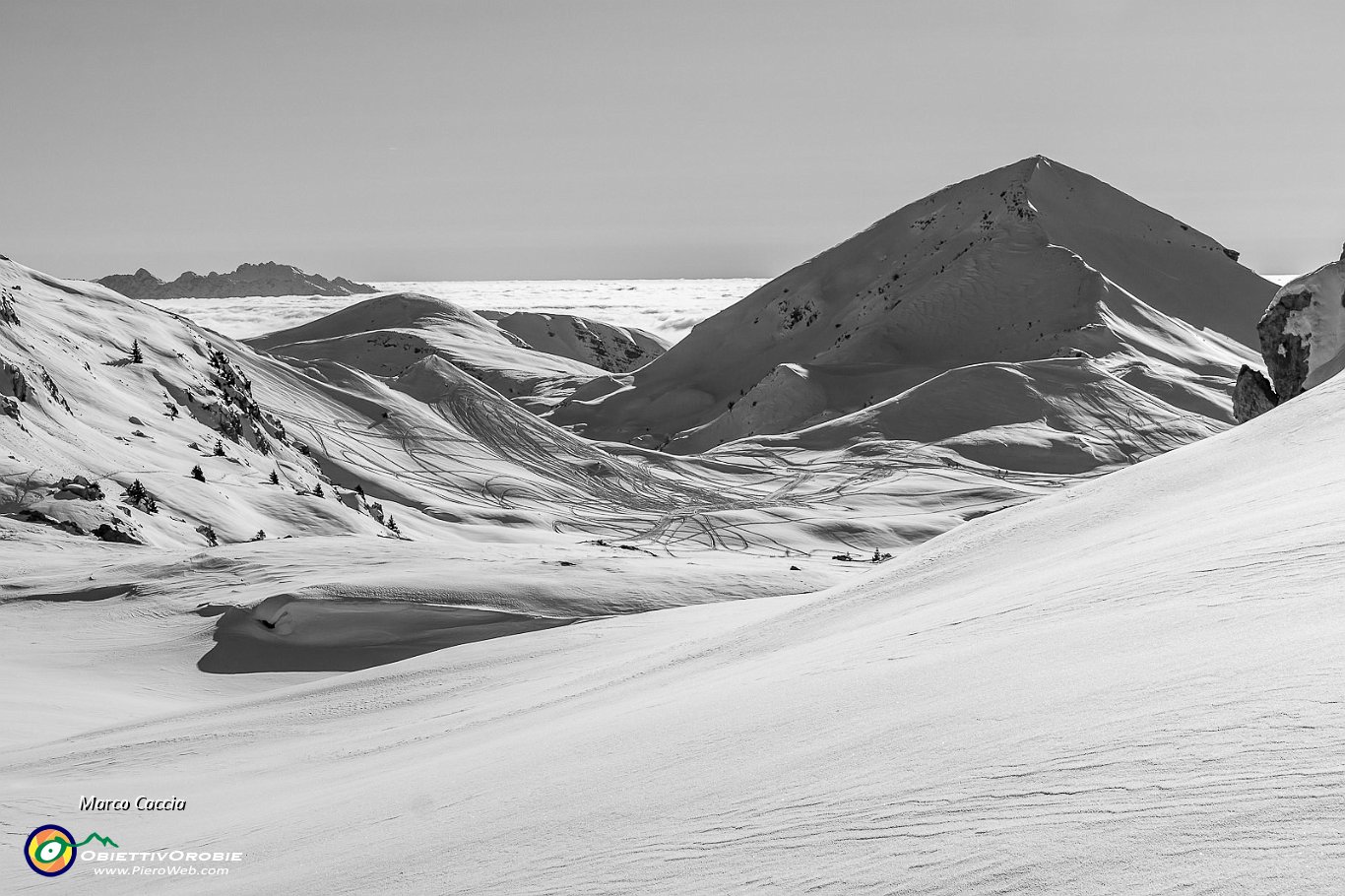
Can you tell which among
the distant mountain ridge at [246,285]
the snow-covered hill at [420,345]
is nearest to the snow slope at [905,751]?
the snow-covered hill at [420,345]

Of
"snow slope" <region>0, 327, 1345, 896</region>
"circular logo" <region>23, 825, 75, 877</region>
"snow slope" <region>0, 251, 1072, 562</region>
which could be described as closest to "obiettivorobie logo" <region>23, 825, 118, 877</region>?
"circular logo" <region>23, 825, 75, 877</region>

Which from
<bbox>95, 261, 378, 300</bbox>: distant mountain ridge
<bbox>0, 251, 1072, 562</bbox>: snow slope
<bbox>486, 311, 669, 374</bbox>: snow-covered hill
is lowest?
<bbox>0, 251, 1072, 562</bbox>: snow slope

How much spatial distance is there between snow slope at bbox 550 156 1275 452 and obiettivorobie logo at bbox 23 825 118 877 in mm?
36476

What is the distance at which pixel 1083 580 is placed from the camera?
17.6 ft

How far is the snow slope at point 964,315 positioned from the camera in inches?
1709

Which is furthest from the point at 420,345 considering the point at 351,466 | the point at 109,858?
the point at 109,858

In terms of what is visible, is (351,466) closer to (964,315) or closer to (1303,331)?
(1303,331)

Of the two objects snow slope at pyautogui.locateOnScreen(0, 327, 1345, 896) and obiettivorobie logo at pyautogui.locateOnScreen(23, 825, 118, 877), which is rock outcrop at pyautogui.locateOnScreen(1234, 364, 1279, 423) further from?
obiettivorobie logo at pyautogui.locateOnScreen(23, 825, 118, 877)

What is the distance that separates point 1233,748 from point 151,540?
1630 centimetres

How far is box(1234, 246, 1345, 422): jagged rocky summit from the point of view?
13.4m

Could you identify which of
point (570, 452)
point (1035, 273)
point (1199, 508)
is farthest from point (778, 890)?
point (1035, 273)

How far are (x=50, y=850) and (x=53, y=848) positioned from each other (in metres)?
0.03

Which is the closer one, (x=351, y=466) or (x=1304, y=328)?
(x=1304, y=328)

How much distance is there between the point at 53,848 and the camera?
5.42 meters
